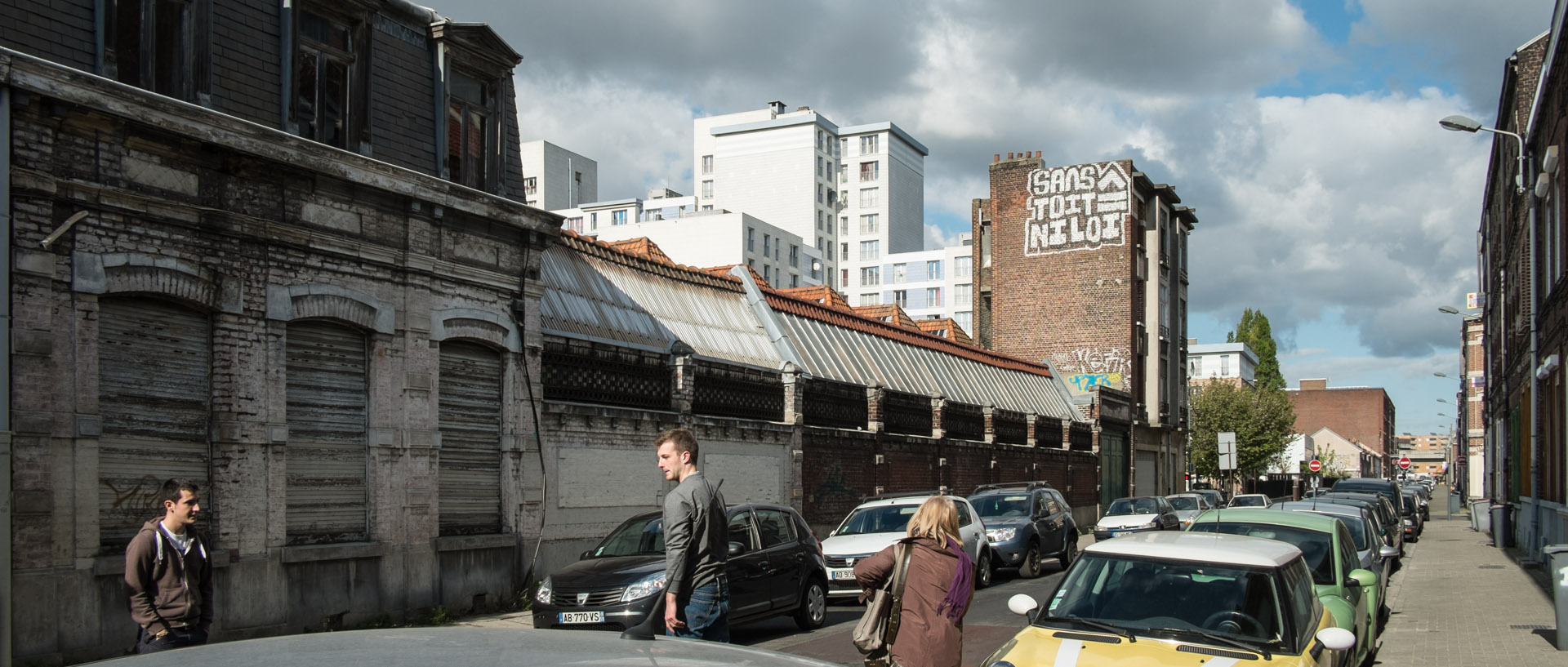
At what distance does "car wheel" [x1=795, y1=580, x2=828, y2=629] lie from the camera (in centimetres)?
1451

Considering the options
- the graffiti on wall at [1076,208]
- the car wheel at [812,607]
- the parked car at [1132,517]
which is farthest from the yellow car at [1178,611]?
the graffiti on wall at [1076,208]

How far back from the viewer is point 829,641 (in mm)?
13758

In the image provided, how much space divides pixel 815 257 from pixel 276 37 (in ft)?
293

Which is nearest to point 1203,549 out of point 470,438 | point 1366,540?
point 1366,540

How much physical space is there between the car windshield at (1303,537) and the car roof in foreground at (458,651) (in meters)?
8.67

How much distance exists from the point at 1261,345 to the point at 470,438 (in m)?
107

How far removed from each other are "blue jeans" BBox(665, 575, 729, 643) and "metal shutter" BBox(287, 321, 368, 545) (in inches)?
317

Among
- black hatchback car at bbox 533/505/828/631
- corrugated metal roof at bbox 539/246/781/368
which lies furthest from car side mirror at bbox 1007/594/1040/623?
corrugated metal roof at bbox 539/246/781/368

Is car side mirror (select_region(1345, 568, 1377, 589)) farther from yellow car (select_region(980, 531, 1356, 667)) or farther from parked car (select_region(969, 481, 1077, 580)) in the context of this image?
parked car (select_region(969, 481, 1077, 580))

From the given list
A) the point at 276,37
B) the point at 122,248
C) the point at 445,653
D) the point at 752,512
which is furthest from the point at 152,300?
the point at 445,653

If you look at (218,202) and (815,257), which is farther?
(815,257)

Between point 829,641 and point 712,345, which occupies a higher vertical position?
point 712,345

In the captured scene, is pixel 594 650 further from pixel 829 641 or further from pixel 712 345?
pixel 712 345

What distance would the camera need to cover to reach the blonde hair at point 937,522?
7.16m
